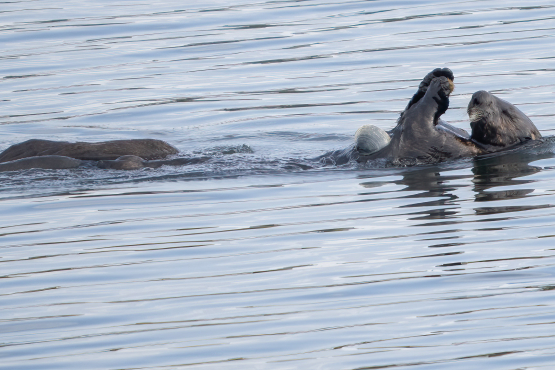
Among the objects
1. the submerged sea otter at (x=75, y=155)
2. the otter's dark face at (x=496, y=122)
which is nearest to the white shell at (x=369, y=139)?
the otter's dark face at (x=496, y=122)

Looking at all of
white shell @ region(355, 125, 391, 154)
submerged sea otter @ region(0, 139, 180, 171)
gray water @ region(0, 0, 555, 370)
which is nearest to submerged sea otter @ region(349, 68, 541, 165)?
white shell @ region(355, 125, 391, 154)

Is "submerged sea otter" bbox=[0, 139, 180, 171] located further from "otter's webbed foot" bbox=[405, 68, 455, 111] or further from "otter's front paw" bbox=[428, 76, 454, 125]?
"otter's front paw" bbox=[428, 76, 454, 125]

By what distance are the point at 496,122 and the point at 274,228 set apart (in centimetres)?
250

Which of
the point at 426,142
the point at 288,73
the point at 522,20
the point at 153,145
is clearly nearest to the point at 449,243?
the point at 426,142

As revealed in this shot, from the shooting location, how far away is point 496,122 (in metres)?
7.29

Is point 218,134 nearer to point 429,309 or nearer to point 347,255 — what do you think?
point 347,255

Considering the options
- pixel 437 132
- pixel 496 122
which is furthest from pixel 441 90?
pixel 496 122

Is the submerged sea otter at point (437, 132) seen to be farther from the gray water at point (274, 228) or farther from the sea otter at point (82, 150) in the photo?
the sea otter at point (82, 150)

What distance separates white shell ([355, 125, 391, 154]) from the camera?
713 centimetres

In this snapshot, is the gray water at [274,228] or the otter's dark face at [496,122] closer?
the gray water at [274,228]

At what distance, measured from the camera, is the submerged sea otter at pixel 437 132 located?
6977mm

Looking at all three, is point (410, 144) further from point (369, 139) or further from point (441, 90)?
point (441, 90)

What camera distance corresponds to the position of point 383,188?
21.3ft

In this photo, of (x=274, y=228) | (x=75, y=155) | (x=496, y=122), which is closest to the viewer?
(x=274, y=228)
